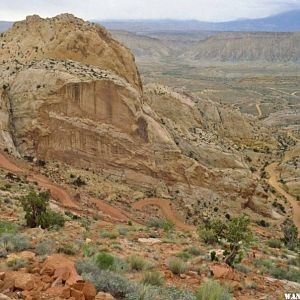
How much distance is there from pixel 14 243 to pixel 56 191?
54.0 feet

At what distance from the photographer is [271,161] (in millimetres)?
63031

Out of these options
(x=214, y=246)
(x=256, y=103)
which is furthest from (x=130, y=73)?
(x=256, y=103)

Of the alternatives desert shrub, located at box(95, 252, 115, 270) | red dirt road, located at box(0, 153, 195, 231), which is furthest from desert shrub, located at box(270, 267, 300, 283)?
red dirt road, located at box(0, 153, 195, 231)

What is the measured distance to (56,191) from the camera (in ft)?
93.5

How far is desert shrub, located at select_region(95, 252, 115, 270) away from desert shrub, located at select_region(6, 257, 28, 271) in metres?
1.63

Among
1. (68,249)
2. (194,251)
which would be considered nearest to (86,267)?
(68,249)

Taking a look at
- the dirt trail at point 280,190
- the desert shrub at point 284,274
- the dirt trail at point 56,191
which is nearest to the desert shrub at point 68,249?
the desert shrub at point 284,274

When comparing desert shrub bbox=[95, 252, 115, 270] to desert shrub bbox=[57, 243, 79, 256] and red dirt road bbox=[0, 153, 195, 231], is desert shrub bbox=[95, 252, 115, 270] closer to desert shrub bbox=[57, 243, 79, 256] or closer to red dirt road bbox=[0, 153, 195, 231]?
desert shrub bbox=[57, 243, 79, 256]

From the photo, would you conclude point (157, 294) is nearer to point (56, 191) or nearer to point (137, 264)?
point (137, 264)

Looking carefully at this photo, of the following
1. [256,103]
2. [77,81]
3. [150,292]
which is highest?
[77,81]

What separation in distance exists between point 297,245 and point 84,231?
13.5 metres

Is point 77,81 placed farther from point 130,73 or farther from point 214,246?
Answer: point 214,246

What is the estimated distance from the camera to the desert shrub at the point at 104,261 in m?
10.7

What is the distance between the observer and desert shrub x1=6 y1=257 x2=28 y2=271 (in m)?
9.93
